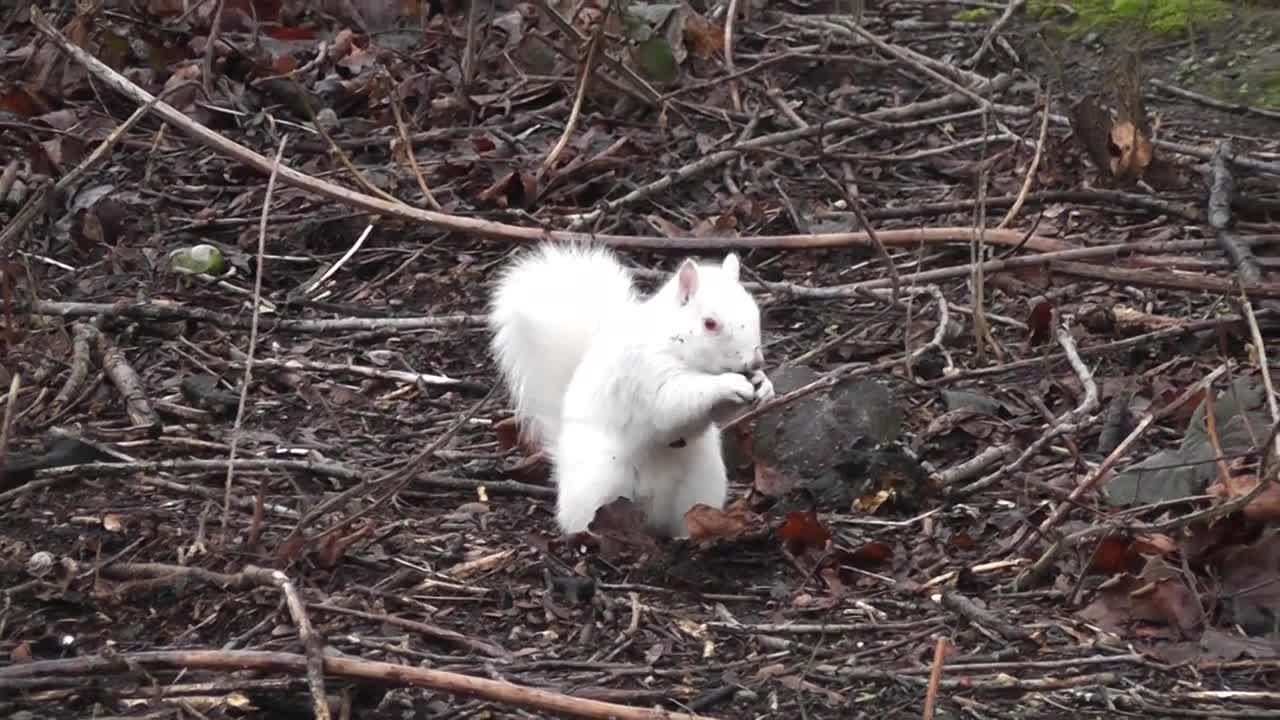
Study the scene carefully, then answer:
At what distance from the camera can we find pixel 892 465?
405cm

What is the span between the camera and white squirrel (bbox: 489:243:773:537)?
3727 millimetres

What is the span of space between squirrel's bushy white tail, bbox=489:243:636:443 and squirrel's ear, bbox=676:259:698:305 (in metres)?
0.26

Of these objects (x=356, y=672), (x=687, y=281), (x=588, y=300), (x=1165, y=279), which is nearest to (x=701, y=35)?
(x=1165, y=279)

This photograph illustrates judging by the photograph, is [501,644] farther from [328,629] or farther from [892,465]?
[892,465]

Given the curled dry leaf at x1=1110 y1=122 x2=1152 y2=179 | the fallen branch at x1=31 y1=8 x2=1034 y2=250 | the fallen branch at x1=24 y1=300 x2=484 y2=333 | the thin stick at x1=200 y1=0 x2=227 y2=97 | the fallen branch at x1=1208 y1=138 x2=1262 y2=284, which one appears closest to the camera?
the fallen branch at x1=1208 y1=138 x2=1262 y2=284

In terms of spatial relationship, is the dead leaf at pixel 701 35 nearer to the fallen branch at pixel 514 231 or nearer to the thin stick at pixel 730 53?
the thin stick at pixel 730 53

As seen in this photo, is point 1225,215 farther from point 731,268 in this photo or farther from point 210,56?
point 210,56

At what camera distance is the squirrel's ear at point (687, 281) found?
3748mm

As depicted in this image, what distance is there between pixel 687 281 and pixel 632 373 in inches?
8.9

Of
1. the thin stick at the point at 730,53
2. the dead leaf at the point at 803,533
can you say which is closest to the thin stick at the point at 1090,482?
the dead leaf at the point at 803,533

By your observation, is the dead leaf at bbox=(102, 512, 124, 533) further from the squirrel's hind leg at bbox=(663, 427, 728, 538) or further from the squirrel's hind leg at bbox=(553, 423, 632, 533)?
the squirrel's hind leg at bbox=(663, 427, 728, 538)

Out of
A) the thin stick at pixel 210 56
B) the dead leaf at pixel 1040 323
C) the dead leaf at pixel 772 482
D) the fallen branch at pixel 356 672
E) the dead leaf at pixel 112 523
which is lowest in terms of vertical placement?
the dead leaf at pixel 772 482

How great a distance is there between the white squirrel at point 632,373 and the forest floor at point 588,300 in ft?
0.39

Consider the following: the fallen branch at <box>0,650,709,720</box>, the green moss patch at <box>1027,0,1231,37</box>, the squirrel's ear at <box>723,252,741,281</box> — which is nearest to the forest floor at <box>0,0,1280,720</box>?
the fallen branch at <box>0,650,709,720</box>
